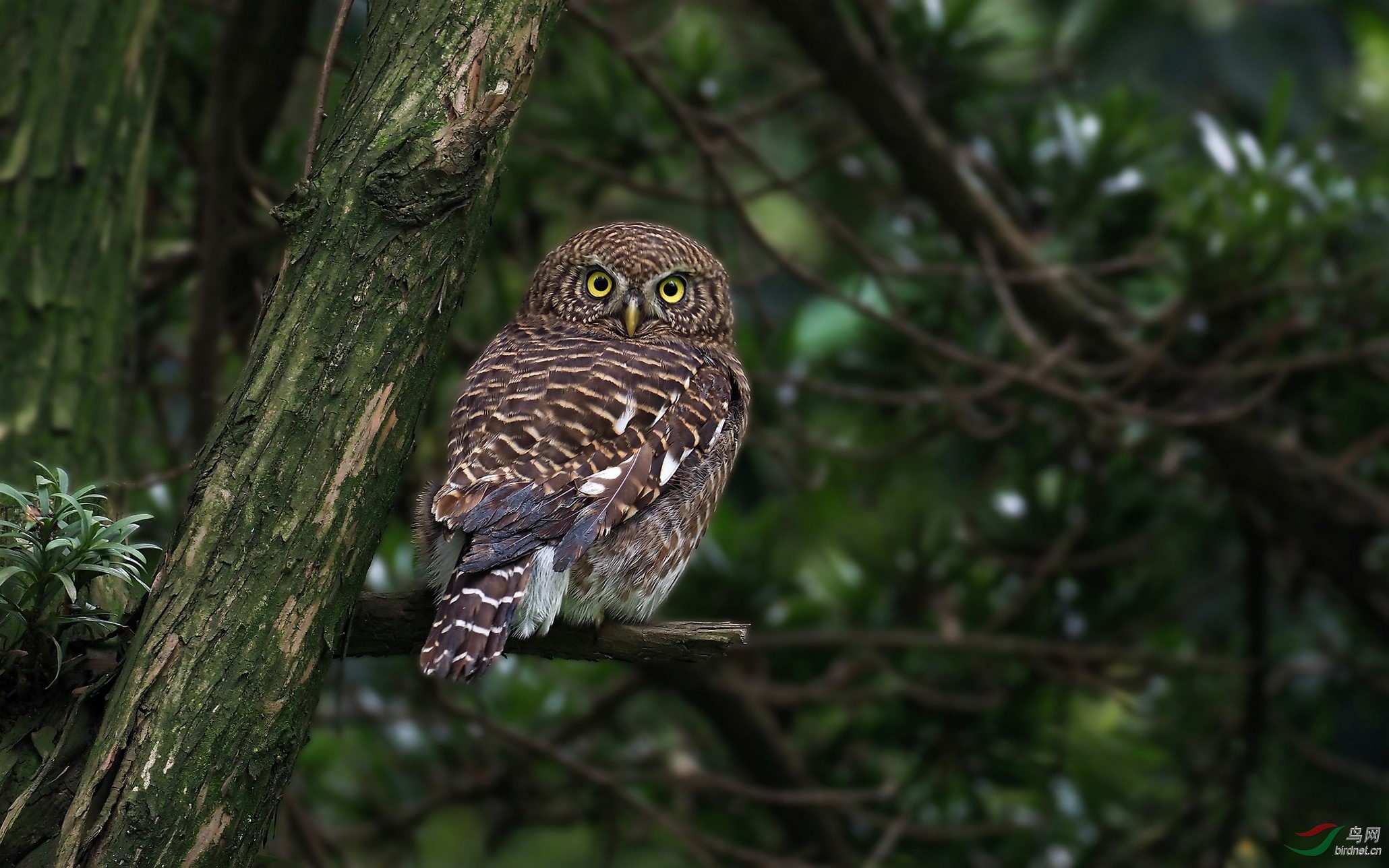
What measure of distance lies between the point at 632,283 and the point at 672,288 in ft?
0.41

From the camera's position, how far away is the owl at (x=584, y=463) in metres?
2.31

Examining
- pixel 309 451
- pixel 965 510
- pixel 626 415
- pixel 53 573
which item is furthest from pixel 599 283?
pixel 965 510

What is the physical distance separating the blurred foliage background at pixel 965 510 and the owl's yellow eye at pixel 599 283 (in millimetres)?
1022

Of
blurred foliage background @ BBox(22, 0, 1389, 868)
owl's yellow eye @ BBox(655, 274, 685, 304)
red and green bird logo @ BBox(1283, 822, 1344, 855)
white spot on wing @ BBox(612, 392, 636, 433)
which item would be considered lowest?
red and green bird logo @ BBox(1283, 822, 1344, 855)

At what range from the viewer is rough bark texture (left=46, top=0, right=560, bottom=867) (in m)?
1.87

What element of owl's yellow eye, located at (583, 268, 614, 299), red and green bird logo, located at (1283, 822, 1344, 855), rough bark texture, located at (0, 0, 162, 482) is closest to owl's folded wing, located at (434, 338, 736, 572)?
owl's yellow eye, located at (583, 268, 614, 299)

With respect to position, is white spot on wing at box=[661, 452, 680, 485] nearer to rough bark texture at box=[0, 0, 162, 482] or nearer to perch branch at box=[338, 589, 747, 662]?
perch branch at box=[338, 589, 747, 662]

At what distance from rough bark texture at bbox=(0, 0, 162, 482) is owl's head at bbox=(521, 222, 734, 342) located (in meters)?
1.04

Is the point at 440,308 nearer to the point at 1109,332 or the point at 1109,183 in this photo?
the point at 1109,332

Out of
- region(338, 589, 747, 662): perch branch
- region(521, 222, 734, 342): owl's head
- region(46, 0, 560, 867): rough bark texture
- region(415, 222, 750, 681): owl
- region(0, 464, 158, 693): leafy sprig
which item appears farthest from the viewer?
region(521, 222, 734, 342): owl's head

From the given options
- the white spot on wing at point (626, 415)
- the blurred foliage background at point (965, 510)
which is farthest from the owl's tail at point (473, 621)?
the blurred foliage background at point (965, 510)

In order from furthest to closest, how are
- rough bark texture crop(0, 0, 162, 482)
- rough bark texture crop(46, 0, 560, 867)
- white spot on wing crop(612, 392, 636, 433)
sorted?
rough bark texture crop(0, 0, 162, 482) < white spot on wing crop(612, 392, 636, 433) < rough bark texture crop(46, 0, 560, 867)
